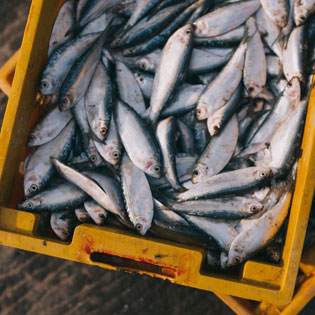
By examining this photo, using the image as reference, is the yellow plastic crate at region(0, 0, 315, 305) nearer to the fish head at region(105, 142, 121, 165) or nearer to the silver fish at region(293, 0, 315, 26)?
the fish head at region(105, 142, 121, 165)

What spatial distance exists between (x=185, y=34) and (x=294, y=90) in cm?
73

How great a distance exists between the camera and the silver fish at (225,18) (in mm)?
2357

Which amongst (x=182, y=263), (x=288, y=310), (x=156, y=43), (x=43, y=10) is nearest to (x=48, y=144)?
(x=43, y=10)

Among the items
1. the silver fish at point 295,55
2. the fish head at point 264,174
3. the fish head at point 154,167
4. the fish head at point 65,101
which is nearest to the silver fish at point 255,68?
the silver fish at point 295,55

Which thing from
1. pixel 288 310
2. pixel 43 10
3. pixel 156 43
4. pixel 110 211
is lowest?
pixel 288 310

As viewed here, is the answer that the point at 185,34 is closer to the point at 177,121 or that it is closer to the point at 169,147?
the point at 177,121

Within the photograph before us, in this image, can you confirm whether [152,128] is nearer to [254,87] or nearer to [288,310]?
[254,87]

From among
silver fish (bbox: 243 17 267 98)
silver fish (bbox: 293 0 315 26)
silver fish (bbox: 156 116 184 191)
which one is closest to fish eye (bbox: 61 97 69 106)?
silver fish (bbox: 156 116 184 191)

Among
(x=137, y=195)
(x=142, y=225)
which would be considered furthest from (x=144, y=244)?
(x=137, y=195)

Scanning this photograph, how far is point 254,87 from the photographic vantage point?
227 centimetres

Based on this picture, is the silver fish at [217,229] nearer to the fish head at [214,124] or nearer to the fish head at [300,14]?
the fish head at [214,124]

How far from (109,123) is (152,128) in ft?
0.86

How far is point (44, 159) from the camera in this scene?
2277 millimetres

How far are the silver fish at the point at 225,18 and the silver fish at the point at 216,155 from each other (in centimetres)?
60
